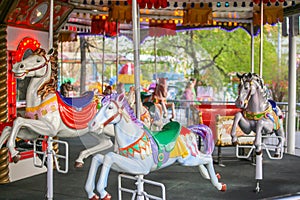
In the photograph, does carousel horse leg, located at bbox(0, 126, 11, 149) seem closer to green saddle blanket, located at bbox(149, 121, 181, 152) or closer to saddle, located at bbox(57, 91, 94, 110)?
saddle, located at bbox(57, 91, 94, 110)

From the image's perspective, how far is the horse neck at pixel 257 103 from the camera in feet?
18.2

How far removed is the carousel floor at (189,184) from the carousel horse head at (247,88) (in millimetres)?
1056

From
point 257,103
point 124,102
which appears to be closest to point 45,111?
point 124,102

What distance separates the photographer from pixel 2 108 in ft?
19.7

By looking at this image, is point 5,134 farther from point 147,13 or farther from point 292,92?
point 292,92

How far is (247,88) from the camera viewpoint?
210 inches

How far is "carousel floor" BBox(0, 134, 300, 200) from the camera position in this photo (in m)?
5.53

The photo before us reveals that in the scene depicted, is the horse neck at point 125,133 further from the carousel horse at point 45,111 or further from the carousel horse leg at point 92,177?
the carousel horse at point 45,111

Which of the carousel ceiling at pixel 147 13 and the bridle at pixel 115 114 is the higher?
the carousel ceiling at pixel 147 13

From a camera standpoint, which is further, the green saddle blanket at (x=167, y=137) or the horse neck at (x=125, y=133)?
the green saddle blanket at (x=167, y=137)

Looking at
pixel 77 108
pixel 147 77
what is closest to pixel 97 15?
pixel 77 108

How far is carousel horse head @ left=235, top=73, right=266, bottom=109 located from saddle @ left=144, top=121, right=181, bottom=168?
180cm

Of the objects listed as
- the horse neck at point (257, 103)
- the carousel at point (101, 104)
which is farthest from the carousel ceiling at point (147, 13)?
the horse neck at point (257, 103)

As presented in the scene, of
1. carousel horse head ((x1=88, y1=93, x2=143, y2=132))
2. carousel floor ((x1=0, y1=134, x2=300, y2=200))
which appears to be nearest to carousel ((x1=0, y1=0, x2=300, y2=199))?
carousel horse head ((x1=88, y1=93, x2=143, y2=132))
